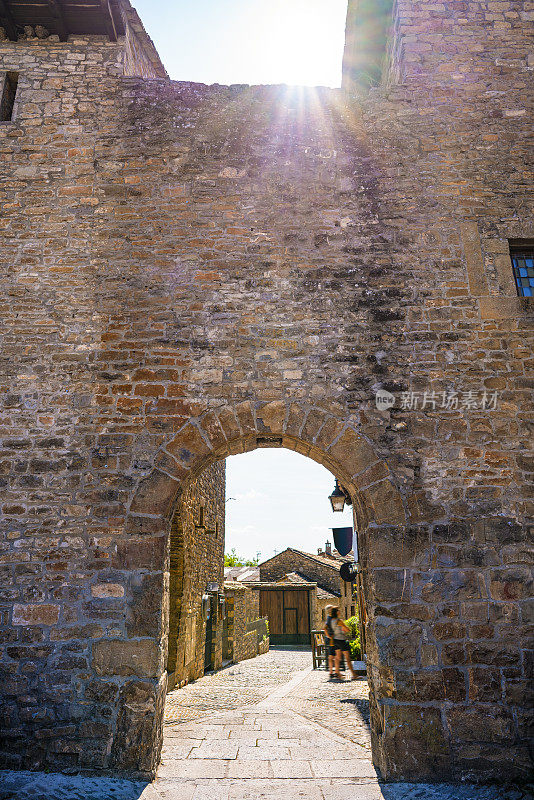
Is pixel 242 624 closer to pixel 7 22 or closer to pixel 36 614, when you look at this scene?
pixel 36 614

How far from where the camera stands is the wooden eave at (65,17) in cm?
545

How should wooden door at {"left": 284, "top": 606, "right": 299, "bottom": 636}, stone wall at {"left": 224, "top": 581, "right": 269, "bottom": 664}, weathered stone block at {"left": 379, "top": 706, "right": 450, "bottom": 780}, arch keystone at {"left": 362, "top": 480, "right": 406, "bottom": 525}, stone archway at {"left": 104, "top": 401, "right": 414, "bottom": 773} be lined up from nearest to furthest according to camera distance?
weathered stone block at {"left": 379, "top": 706, "right": 450, "bottom": 780}
stone archway at {"left": 104, "top": 401, "right": 414, "bottom": 773}
arch keystone at {"left": 362, "top": 480, "right": 406, "bottom": 525}
stone wall at {"left": 224, "top": 581, "right": 269, "bottom": 664}
wooden door at {"left": 284, "top": 606, "right": 299, "bottom": 636}

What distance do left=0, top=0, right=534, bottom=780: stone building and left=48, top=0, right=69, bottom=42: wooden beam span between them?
1.6 inches

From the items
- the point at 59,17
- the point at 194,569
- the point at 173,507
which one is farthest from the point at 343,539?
the point at 59,17

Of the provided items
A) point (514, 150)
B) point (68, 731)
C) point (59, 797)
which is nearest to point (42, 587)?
point (68, 731)

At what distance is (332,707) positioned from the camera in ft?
20.7

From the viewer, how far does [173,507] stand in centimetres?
432

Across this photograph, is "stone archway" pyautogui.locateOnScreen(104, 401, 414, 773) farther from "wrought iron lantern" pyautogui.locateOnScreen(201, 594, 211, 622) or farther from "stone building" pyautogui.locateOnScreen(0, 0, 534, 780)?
"wrought iron lantern" pyautogui.locateOnScreen(201, 594, 211, 622)

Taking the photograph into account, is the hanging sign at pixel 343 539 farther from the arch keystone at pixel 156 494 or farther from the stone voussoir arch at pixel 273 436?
the arch keystone at pixel 156 494

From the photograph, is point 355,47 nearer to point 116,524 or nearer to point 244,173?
point 244,173

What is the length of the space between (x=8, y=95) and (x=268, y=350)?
4.24 m

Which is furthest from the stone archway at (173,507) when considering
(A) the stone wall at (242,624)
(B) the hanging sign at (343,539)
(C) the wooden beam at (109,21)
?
(A) the stone wall at (242,624)

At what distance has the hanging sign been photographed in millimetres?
9367

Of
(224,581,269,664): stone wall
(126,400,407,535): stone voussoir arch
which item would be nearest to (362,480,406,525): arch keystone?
(126,400,407,535): stone voussoir arch
